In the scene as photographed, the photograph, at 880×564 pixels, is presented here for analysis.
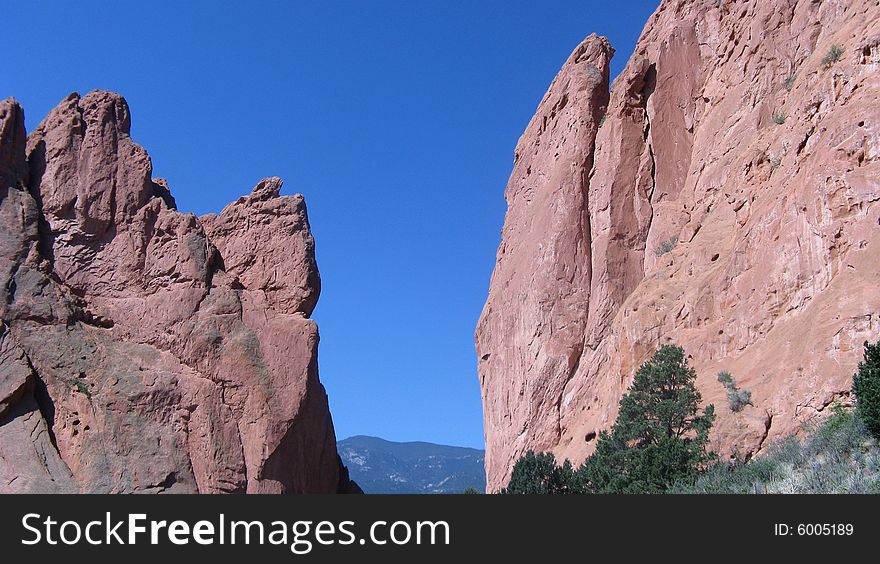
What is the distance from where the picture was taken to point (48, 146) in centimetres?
3094

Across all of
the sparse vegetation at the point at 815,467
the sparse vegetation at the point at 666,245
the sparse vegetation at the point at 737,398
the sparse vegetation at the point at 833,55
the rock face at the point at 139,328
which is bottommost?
the sparse vegetation at the point at 815,467

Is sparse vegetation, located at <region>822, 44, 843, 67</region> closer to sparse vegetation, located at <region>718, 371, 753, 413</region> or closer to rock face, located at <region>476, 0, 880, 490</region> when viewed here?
rock face, located at <region>476, 0, 880, 490</region>

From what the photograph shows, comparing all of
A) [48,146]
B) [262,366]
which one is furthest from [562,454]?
[48,146]

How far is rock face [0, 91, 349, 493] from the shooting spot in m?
26.9

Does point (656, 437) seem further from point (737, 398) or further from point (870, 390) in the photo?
point (870, 390)

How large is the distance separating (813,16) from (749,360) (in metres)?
14.9

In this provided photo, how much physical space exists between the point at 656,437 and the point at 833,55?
14.4 m

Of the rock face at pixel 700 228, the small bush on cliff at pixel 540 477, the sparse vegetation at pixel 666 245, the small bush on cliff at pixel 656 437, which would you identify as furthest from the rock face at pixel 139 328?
the sparse vegetation at pixel 666 245

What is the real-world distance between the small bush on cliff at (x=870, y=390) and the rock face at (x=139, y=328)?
1799 centimetres

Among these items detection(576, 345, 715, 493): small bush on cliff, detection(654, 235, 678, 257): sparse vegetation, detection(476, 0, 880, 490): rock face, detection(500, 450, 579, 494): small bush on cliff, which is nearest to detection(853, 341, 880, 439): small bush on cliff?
detection(476, 0, 880, 490): rock face

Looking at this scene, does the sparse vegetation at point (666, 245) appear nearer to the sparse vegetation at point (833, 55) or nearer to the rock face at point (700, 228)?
the rock face at point (700, 228)

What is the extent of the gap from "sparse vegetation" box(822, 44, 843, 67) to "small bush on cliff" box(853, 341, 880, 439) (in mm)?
13747

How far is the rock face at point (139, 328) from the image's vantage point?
26.9m

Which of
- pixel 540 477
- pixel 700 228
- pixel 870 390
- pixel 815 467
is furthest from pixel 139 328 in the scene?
pixel 870 390
